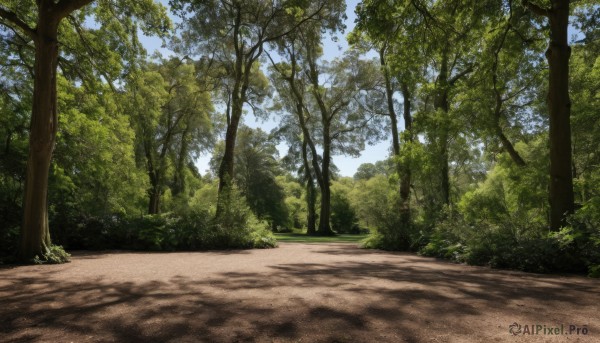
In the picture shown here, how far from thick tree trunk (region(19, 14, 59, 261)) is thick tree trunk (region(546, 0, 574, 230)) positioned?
12.0 meters

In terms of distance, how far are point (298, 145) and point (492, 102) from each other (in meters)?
24.3

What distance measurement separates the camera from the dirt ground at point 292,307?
349 centimetres

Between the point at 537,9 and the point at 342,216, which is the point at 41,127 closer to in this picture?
the point at 537,9

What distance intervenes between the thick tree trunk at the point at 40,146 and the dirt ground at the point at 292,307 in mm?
2116

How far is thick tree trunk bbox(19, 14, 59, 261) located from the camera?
883 centimetres

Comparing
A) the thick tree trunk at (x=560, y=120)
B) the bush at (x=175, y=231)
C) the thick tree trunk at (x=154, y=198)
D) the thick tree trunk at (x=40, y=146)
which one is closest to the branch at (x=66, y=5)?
the thick tree trunk at (x=40, y=146)

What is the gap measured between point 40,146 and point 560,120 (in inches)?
484

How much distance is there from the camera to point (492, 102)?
18.1 metres

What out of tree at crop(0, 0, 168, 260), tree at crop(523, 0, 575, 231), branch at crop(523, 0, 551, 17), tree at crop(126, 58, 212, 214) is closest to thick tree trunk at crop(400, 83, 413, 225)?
tree at crop(523, 0, 575, 231)

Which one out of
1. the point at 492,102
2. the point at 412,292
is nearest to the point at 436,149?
the point at 492,102

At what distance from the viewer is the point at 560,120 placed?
8852 millimetres

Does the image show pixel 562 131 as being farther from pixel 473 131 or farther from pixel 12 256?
pixel 12 256

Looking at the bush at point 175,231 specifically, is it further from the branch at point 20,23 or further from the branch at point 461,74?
the branch at point 461,74

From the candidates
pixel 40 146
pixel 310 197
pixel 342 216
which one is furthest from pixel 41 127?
pixel 342 216
